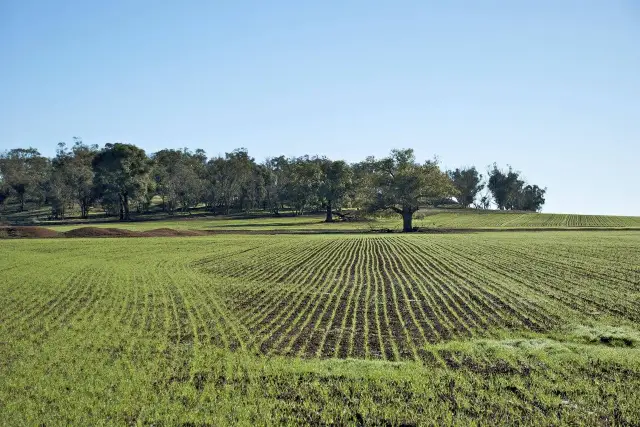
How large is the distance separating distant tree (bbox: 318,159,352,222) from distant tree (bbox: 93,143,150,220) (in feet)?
125

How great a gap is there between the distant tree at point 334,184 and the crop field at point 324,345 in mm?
68333

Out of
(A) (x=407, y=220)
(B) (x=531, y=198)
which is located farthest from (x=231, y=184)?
(B) (x=531, y=198)

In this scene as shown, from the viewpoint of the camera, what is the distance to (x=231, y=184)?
131 metres

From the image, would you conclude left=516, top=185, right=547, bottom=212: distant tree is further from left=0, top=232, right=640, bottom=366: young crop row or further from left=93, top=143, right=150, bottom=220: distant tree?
left=0, top=232, right=640, bottom=366: young crop row

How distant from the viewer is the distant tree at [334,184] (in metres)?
100

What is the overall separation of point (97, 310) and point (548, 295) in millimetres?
18908

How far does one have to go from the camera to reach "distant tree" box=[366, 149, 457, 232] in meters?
71.1

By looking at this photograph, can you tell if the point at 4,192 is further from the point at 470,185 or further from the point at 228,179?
the point at 470,185

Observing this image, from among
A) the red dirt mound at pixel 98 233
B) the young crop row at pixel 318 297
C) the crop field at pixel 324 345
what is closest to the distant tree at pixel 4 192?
the red dirt mound at pixel 98 233

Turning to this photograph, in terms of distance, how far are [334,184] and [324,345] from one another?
8535 centimetres

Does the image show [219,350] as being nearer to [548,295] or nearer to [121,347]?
[121,347]

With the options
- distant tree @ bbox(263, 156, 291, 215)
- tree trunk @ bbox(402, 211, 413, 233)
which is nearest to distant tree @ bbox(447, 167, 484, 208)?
distant tree @ bbox(263, 156, 291, 215)

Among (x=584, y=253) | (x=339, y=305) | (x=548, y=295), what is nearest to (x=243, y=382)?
(x=339, y=305)

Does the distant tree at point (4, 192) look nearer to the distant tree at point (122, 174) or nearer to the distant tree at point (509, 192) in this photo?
the distant tree at point (122, 174)
